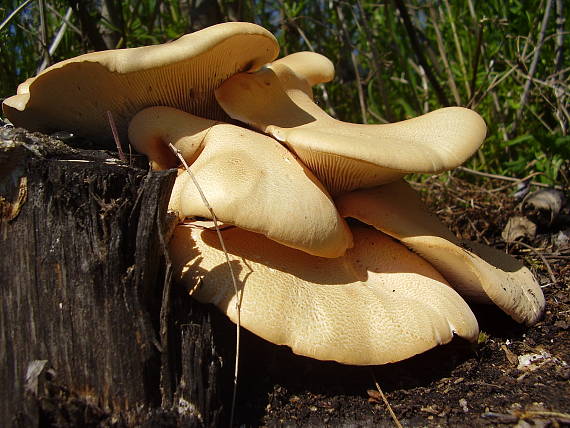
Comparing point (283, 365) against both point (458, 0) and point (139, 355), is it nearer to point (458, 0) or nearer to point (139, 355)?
point (139, 355)

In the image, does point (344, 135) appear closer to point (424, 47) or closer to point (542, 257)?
point (542, 257)

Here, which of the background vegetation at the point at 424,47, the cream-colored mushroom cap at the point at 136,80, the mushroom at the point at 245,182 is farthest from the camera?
the background vegetation at the point at 424,47

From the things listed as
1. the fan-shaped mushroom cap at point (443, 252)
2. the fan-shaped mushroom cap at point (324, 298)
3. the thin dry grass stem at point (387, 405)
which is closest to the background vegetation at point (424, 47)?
the fan-shaped mushroom cap at point (443, 252)

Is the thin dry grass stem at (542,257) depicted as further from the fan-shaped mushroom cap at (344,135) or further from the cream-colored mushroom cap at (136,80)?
the cream-colored mushroom cap at (136,80)

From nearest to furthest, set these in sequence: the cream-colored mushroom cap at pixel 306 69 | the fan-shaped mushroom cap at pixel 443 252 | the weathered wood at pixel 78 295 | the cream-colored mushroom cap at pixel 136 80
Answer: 1. the weathered wood at pixel 78 295
2. the cream-colored mushroom cap at pixel 136 80
3. the fan-shaped mushroom cap at pixel 443 252
4. the cream-colored mushroom cap at pixel 306 69

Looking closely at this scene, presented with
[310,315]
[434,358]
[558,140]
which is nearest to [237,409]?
[310,315]

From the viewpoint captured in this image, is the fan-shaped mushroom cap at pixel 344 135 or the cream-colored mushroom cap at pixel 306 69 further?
the cream-colored mushroom cap at pixel 306 69

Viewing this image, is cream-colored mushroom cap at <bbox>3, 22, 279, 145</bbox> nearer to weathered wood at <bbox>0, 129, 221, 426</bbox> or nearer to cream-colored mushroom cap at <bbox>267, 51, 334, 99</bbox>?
cream-colored mushroom cap at <bbox>267, 51, 334, 99</bbox>

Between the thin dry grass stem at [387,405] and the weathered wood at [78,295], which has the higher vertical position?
the weathered wood at [78,295]
